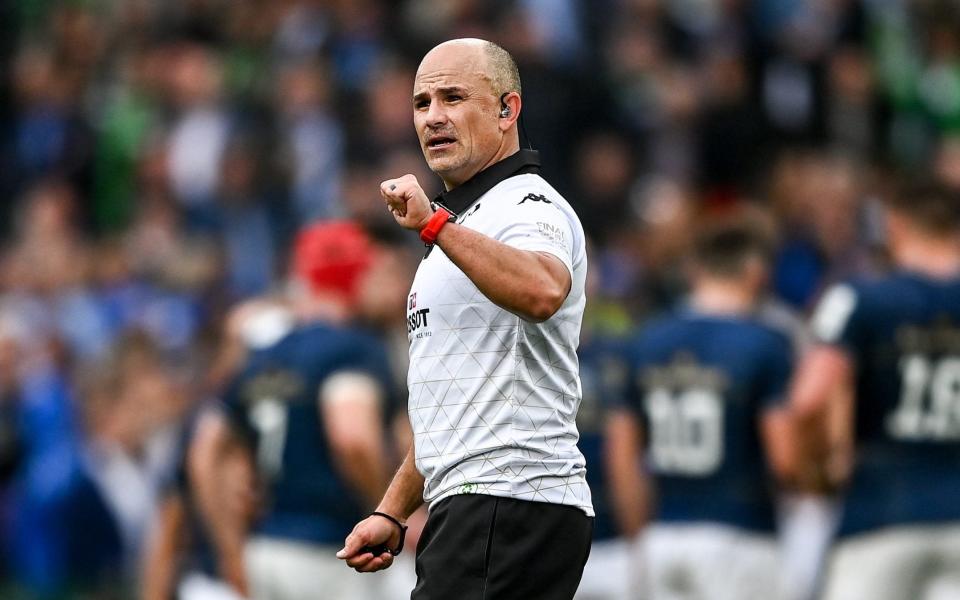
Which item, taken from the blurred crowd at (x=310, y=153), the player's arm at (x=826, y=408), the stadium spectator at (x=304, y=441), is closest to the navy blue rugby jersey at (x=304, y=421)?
the stadium spectator at (x=304, y=441)

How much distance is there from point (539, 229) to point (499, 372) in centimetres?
42

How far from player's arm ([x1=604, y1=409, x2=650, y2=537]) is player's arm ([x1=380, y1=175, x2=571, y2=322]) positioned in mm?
4750

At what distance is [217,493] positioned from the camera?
8.55m

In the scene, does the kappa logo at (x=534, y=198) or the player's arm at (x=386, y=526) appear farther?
the player's arm at (x=386, y=526)

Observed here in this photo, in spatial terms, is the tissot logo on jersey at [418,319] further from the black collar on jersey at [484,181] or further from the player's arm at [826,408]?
the player's arm at [826,408]

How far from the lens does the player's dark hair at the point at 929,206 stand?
26.1 feet

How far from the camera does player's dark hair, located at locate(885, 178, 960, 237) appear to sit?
7.96 metres

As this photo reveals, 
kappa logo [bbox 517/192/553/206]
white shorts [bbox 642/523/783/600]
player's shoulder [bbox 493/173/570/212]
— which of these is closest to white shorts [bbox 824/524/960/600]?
white shorts [bbox 642/523/783/600]

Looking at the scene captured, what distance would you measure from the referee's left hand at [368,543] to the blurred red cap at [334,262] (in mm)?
3705

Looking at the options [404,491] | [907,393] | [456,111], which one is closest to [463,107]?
[456,111]

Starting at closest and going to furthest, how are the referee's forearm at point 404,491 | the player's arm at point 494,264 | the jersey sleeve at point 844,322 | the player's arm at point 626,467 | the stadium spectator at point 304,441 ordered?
the player's arm at point 494,264, the referee's forearm at point 404,491, the jersey sleeve at point 844,322, the stadium spectator at point 304,441, the player's arm at point 626,467

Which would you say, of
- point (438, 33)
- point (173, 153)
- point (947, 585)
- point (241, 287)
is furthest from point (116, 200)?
point (947, 585)

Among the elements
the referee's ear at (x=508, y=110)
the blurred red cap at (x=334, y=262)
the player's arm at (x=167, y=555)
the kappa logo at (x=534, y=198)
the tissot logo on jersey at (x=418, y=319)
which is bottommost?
the player's arm at (x=167, y=555)

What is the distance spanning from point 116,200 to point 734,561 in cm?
989
